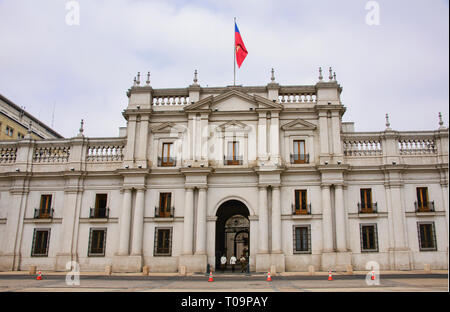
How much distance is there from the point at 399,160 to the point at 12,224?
3379 cm

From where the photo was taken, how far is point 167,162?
33.8m

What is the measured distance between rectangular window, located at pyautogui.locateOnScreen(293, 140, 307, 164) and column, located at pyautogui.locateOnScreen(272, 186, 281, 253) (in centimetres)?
332

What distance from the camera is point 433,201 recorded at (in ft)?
103

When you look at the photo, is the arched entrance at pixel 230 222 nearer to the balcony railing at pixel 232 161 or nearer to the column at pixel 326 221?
the balcony railing at pixel 232 161

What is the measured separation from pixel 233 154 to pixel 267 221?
6568 mm

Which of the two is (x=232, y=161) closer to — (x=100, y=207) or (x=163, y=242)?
(x=163, y=242)

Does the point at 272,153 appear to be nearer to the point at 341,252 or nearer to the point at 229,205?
the point at 229,205

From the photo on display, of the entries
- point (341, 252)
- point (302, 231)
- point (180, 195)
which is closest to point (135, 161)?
point (180, 195)

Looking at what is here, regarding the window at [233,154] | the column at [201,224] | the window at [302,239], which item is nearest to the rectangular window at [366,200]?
the window at [302,239]

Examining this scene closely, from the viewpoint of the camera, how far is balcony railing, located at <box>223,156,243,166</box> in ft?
109

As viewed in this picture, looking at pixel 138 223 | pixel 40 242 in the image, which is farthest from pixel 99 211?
pixel 40 242

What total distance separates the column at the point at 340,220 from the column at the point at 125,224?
17125 mm

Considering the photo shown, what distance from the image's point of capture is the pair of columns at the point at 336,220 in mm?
30297
